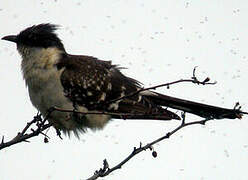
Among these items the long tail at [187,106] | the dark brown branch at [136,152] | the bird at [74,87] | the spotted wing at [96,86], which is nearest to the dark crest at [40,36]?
the bird at [74,87]

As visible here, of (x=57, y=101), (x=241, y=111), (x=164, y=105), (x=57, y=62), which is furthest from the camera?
(x=164, y=105)

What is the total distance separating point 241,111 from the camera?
2033mm

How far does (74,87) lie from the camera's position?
3.24 metres

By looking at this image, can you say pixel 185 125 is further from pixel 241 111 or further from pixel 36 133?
pixel 36 133

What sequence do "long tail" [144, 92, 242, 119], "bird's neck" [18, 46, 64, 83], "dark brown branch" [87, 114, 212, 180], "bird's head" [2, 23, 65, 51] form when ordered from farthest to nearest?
"bird's head" [2, 23, 65, 51] → "bird's neck" [18, 46, 64, 83] → "long tail" [144, 92, 242, 119] → "dark brown branch" [87, 114, 212, 180]

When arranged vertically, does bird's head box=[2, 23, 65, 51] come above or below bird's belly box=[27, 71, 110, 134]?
above

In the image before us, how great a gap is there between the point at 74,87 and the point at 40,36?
21.3 inches

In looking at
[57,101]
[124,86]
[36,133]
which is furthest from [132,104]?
[36,133]

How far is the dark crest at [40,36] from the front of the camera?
3418 mm

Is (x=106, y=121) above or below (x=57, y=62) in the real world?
below

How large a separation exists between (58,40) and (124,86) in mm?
664

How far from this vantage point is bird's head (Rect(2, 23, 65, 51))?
3416 mm

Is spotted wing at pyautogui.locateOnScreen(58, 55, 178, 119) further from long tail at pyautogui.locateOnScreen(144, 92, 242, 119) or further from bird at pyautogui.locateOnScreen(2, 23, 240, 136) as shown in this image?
long tail at pyautogui.locateOnScreen(144, 92, 242, 119)

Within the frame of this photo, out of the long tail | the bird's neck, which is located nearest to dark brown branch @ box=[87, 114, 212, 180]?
the long tail
